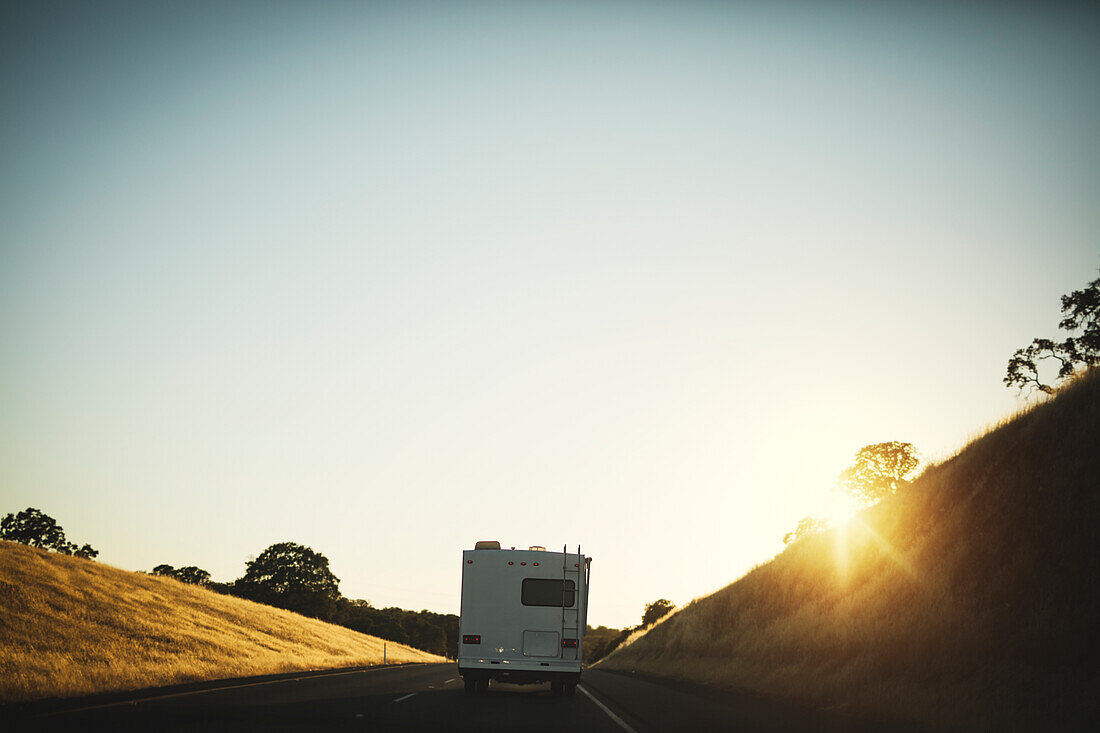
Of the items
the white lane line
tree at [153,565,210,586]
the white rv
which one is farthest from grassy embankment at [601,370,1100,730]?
tree at [153,565,210,586]

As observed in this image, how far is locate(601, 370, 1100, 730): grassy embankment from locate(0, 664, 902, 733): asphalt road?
2277 millimetres

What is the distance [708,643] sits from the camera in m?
40.3

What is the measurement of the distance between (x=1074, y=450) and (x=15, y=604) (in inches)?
1500

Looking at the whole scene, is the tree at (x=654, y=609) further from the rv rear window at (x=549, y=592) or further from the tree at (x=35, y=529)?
the rv rear window at (x=549, y=592)

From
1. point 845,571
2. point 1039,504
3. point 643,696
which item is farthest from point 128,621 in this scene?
point 1039,504

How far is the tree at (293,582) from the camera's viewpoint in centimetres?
11112

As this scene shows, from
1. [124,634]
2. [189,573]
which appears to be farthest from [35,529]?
[124,634]

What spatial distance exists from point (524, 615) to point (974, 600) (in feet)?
33.3

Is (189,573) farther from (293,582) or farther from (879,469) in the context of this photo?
(879,469)

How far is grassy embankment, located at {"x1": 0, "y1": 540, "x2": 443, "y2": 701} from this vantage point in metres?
20.1

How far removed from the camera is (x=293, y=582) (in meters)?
113

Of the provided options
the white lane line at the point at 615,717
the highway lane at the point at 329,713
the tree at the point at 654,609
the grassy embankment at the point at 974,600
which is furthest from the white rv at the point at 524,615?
the tree at the point at 654,609

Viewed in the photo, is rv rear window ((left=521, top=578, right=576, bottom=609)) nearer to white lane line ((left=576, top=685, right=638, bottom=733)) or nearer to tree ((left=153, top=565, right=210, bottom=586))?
white lane line ((left=576, top=685, right=638, bottom=733))

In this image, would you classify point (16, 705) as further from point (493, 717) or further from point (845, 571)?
point (845, 571)
